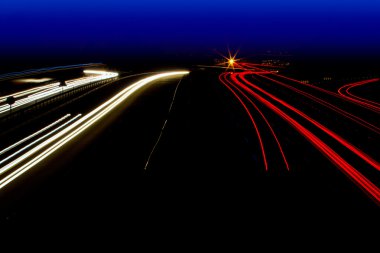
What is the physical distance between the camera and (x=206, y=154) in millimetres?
17406

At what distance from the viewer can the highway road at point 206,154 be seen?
41.5ft

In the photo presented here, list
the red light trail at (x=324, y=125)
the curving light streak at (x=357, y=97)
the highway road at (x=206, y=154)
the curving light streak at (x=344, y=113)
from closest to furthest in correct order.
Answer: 1. the highway road at (x=206, y=154)
2. the red light trail at (x=324, y=125)
3. the curving light streak at (x=344, y=113)
4. the curving light streak at (x=357, y=97)

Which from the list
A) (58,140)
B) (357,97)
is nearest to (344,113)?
(357,97)

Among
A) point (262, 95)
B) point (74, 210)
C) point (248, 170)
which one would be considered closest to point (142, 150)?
point (248, 170)

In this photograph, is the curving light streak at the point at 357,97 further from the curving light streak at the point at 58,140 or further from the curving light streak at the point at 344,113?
the curving light streak at the point at 58,140

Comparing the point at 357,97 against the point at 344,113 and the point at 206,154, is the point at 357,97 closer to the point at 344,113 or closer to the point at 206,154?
the point at 344,113

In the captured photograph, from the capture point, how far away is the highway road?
12.7m

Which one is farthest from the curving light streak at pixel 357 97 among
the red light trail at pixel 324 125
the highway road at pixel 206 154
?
the highway road at pixel 206 154

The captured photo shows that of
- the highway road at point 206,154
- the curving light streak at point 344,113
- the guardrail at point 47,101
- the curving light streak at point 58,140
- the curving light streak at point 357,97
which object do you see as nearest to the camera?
the highway road at point 206,154

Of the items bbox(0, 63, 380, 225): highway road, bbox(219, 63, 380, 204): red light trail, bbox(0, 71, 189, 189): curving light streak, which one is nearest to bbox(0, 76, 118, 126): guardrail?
bbox(0, 63, 380, 225): highway road

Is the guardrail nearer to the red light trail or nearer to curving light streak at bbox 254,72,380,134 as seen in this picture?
the red light trail

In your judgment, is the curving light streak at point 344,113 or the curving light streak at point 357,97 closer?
the curving light streak at point 344,113

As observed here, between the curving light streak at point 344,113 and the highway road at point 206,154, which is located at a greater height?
the highway road at point 206,154

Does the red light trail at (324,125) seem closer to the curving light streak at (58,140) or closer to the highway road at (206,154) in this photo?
the highway road at (206,154)
